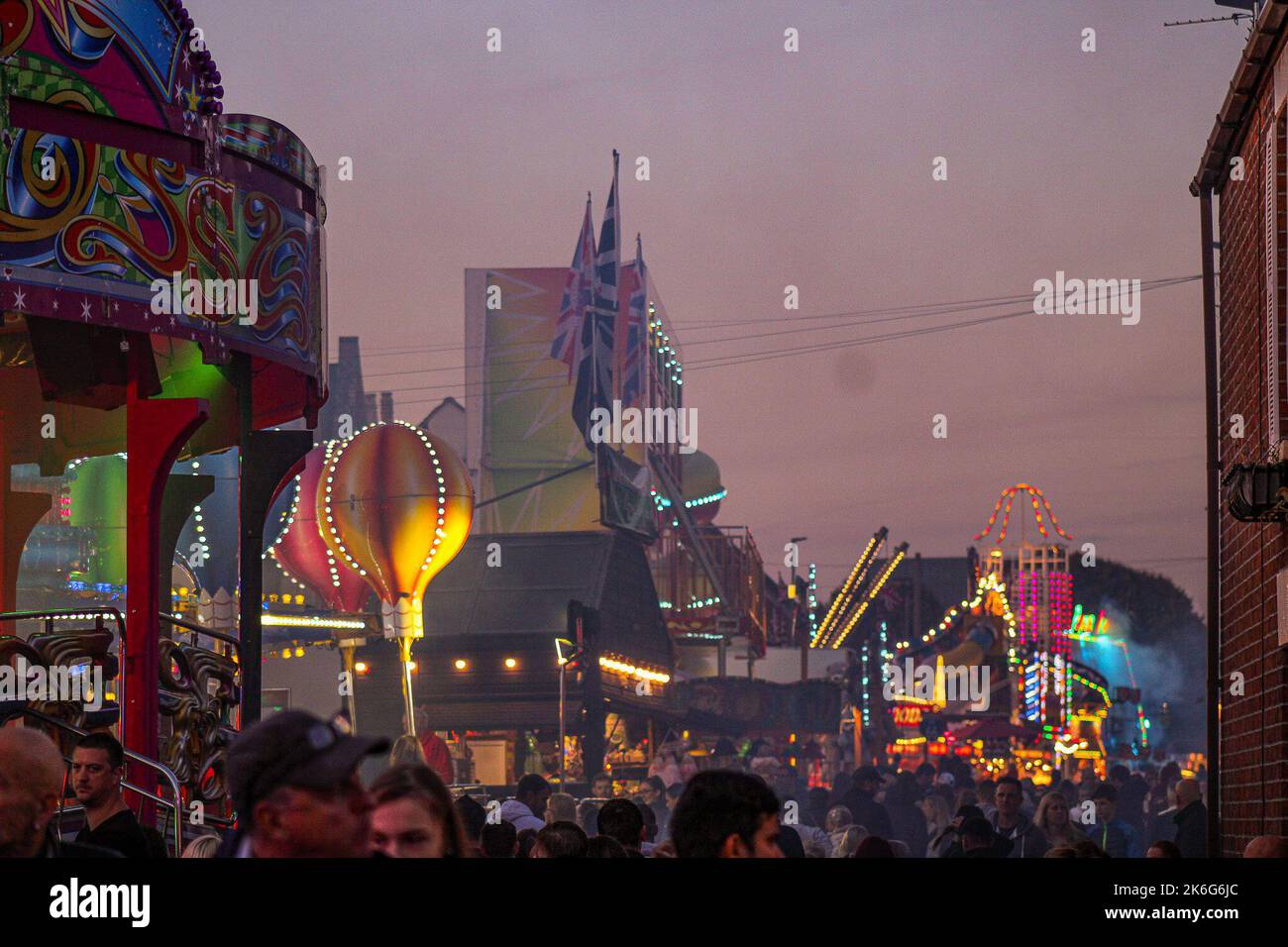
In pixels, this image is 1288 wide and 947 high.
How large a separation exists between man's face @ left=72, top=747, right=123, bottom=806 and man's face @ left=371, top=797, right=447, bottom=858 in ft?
11.7

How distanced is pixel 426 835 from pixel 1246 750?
979 cm

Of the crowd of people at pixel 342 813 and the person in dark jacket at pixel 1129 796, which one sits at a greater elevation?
the crowd of people at pixel 342 813

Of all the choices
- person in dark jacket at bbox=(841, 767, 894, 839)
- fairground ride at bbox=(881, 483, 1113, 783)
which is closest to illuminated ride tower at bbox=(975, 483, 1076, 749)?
fairground ride at bbox=(881, 483, 1113, 783)


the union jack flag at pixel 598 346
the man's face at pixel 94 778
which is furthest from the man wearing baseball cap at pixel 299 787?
the union jack flag at pixel 598 346

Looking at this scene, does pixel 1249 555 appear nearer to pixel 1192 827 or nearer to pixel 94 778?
pixel 1192 827

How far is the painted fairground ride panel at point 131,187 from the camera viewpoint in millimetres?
11078

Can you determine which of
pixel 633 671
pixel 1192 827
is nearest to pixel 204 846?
pixel 1192 827

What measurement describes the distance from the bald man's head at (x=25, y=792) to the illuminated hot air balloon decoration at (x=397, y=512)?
23891 mm

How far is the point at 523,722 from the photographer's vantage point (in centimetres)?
3647

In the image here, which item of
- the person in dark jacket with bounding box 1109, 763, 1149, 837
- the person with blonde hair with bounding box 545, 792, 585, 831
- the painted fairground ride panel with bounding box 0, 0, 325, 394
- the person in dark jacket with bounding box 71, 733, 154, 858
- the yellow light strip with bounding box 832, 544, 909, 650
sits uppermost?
the painted fairground ride panel with bounding box 0, 0, 325, 394

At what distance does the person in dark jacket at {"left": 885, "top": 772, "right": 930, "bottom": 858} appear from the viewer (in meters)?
17.2

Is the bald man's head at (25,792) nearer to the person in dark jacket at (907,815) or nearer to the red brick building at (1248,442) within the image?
the red brick building at (1248,442)

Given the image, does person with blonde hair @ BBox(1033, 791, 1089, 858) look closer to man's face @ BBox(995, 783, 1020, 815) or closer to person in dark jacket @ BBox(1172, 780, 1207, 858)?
man's face @ BBox(995, 783, 1020, 815)

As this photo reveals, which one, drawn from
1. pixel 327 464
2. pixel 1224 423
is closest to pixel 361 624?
pixel 327 464
